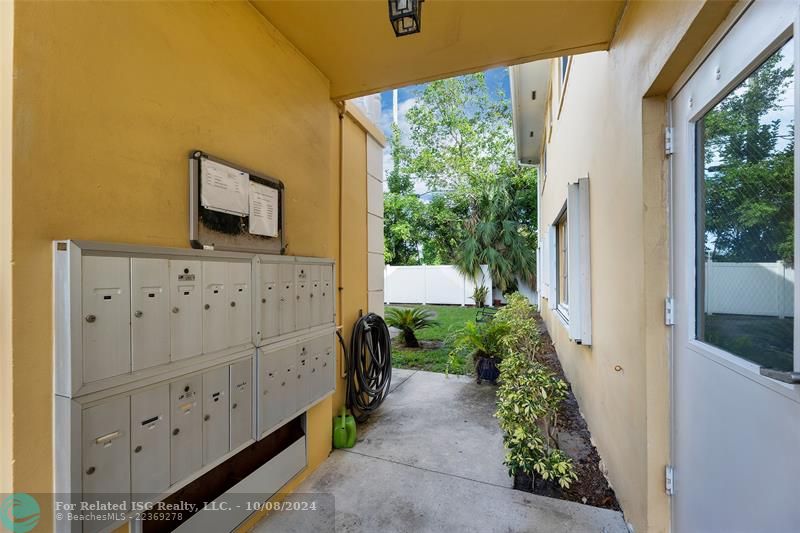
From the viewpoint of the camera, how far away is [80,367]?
107 centimetres

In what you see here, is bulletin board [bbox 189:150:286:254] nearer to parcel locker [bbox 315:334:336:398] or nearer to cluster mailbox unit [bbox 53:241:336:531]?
cluster mailbox unit [bbox 53:241:336:531]

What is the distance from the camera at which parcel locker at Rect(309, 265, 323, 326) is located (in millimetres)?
2291

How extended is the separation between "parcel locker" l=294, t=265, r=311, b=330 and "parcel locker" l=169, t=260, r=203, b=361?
69 cm

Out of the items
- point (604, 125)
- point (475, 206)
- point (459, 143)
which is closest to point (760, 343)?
point (604, 125)

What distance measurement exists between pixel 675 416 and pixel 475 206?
11045mm

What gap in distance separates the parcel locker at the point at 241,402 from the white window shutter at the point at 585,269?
2444 millimetres

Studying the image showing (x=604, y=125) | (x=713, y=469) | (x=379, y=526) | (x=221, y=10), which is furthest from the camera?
(x=604, y=125)

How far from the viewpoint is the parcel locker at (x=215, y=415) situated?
1488mm

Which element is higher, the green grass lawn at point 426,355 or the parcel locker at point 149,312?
the parcel locker at point 149,312

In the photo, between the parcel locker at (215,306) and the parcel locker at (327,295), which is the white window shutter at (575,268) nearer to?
the parcel locker at (327,295)

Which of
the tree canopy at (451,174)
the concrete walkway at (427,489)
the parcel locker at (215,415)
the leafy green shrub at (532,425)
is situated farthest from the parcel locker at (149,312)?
the tree canopy at (451,174)

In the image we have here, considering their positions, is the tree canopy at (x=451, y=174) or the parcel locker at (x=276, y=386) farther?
the tree canopy at (x=451, y=174)

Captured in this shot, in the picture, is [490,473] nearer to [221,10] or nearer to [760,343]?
[760,343]

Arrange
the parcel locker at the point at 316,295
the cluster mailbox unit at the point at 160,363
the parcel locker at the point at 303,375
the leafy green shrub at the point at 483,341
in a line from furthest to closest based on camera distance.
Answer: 1. the leafy green shrub at the point at 483,341
2. the parcel locker at the point at 316,295
3. the parcel locker at the point at 303,375
4. the cluster mailbox unit at the point at 160,363
